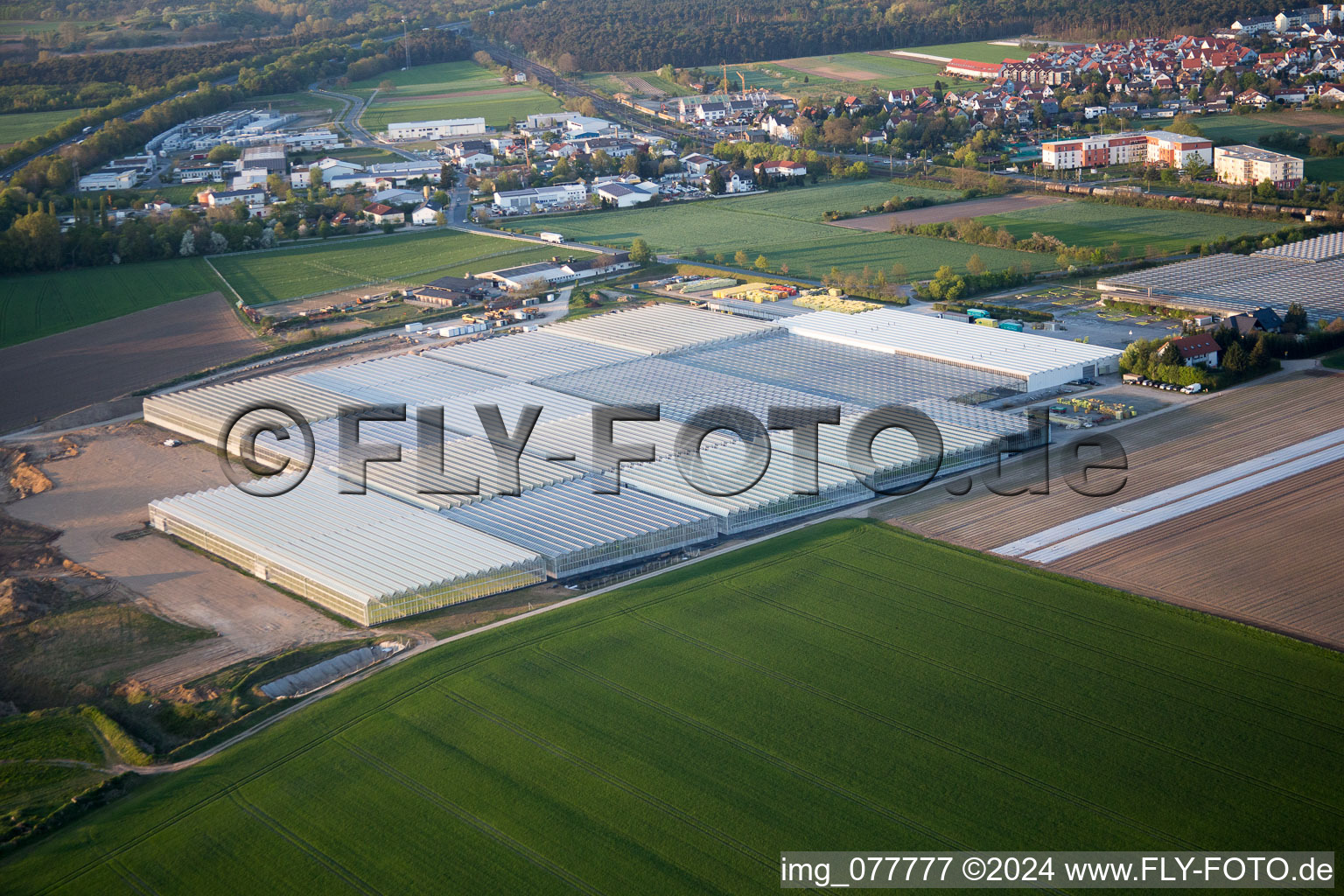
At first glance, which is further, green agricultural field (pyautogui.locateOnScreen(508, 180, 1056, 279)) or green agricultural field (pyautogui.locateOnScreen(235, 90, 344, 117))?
green agricultural field (pyautogui.locateOnScreen(235, 90, 344, 117))

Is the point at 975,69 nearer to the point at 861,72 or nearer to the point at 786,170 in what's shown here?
the point at 861,72

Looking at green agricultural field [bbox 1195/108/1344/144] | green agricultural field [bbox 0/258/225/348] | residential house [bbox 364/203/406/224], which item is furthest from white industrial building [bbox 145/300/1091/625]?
green agricultural field [bbox 1195/108/1344/144]

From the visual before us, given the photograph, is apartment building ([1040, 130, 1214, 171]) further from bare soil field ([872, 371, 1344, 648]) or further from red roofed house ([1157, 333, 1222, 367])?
bare soil field ([872, 371, 1344, 648])

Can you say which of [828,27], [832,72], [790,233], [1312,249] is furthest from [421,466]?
[828,27]

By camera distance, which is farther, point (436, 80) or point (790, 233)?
point (436, 80)

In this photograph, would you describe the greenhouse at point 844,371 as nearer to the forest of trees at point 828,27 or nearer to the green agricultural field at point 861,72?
the green agricultural field at point 861,72
